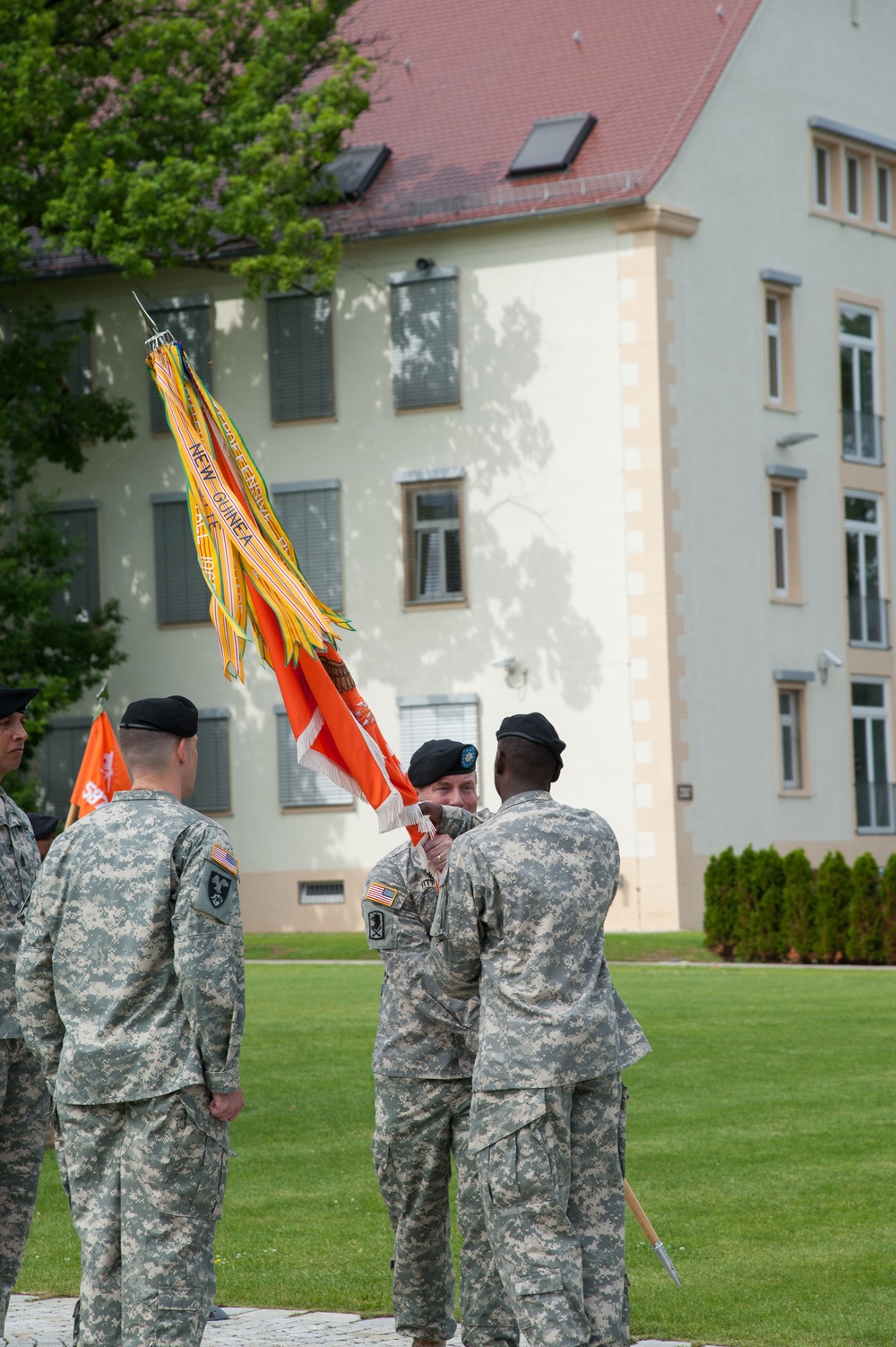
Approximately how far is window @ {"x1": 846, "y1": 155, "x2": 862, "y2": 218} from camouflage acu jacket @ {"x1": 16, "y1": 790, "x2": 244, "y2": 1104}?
33124 mm

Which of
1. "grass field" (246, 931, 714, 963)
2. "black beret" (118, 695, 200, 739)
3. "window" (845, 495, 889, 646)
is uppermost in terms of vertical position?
"window" (845, 495, 889, 646)

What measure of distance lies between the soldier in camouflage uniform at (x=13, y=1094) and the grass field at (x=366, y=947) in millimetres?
20955

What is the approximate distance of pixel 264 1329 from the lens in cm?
782

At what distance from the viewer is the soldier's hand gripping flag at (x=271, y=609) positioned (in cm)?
719

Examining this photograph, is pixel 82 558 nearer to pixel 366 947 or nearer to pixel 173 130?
pixel 173 130

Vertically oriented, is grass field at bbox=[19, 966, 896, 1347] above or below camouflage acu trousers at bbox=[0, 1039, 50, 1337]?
below

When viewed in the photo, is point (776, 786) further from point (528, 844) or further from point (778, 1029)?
point (528, 844)

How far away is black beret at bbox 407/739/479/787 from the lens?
746cm

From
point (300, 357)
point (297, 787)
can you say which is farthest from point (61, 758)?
point (300, 357)

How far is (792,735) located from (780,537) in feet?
11.5

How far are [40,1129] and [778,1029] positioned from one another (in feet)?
36.7

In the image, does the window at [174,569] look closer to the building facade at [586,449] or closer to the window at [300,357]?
the building facade at [586,449]

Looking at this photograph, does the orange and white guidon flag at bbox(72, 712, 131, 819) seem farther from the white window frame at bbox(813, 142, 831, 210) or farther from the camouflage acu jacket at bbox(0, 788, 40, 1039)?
the white window frame at bbox(813, 142, 831, 210)

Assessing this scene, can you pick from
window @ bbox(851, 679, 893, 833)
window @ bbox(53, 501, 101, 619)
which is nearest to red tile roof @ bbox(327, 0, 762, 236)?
window @ bbox(53, 501, 101, 619)
